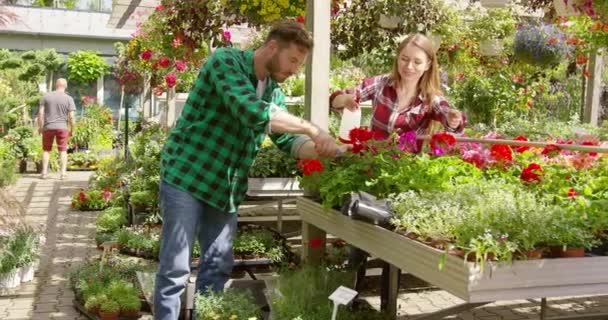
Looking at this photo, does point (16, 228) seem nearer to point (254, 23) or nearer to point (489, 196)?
point (254, 23)

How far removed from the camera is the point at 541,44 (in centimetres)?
671

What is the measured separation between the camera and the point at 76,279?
4.57m

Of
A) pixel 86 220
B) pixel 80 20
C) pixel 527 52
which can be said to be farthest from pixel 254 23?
pixel 80 20

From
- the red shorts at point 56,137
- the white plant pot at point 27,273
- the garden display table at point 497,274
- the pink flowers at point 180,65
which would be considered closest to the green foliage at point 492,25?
the pink flowers at point 180,65

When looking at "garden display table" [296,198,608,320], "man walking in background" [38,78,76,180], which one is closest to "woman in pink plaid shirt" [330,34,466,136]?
"garden display table" [296,198,608,320]

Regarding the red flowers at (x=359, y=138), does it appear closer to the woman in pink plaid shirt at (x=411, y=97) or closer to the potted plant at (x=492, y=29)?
the woman in pink plaid shirt at (x=411, y=97)

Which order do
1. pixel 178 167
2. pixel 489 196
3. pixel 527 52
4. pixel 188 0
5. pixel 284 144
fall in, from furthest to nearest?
pixel 527 52 → pixel 188 0 → pixel 284 144 → pixel 178 167 → pixel 489 196

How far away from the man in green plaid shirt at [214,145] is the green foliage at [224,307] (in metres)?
0.19

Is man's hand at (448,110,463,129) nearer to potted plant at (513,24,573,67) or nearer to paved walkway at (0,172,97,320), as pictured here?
paved walkway at (0,172,97,320)

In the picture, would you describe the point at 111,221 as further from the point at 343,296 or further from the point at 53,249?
the point at 343,296

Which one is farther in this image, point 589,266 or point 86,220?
point 86,220

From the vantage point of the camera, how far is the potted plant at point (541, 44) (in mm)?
6691

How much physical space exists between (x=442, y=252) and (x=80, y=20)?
72.2 ft

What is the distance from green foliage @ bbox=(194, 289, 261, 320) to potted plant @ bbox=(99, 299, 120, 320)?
781mm
